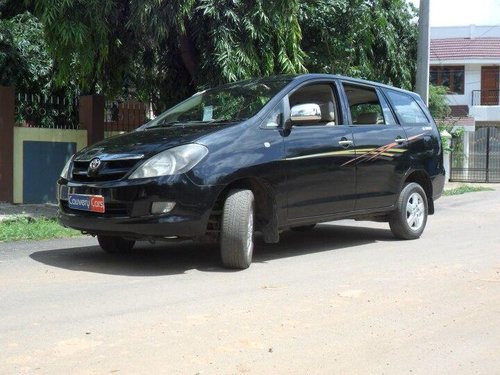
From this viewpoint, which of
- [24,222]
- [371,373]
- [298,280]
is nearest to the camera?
[371,373]

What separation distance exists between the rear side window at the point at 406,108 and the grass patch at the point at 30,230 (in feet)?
14.8

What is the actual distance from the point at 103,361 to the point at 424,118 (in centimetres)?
630

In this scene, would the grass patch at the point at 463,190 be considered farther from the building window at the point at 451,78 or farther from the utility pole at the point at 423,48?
the building window at the point at 451,78

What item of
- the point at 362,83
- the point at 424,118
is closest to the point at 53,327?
the point at 362,83

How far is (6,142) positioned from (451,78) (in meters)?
28.4

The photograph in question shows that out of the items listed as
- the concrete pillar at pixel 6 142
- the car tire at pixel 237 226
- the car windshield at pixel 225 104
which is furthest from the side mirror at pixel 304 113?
the concrete pillar at pixel 6 142

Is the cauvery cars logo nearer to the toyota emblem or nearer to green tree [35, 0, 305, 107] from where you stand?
the toyota emblem

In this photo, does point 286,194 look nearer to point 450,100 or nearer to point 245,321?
point 245,321

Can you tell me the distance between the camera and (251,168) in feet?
20.5

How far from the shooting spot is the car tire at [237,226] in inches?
240

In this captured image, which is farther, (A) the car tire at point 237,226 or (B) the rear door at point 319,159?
(B) the rear door at point 319,159

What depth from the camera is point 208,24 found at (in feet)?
36.9

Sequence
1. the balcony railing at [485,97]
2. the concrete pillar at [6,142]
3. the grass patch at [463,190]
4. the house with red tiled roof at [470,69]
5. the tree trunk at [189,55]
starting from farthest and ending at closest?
the balcony railing at [485,97]
the house with red tiled roof at [470,69]
the grass patch at [463,190]
the tree trunk at [189,55]
the concrete pillar at [6,142]

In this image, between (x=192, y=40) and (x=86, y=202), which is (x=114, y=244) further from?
(x=192, y=40)
